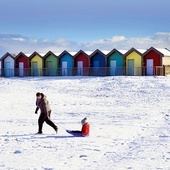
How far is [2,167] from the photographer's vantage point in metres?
8.81

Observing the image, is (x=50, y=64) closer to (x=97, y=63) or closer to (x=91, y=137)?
(x=97, y=63)

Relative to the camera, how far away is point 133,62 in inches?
1832

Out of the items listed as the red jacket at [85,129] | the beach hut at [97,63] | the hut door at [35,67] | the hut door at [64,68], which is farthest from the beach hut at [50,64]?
the red jacket at [85,129]

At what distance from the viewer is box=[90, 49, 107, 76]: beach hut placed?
4747cm

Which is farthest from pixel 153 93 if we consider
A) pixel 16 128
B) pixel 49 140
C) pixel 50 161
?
pixel 50 161

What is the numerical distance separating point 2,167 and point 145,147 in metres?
4.09

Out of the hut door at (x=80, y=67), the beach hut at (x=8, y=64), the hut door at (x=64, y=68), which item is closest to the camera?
the hut door at (x=80, y=67)

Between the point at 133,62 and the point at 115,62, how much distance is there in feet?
6.83

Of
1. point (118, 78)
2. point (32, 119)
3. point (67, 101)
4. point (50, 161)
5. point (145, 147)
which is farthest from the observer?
point (118, 78)

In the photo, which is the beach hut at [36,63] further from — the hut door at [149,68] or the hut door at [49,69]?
the hut door at [149,68]

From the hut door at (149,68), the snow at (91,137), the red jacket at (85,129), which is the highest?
the hut door at (149,68)

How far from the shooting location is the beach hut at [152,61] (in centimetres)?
4431

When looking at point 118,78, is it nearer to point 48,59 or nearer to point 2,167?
point 48,59

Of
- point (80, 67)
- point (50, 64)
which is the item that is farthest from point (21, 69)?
point (80, 67)
